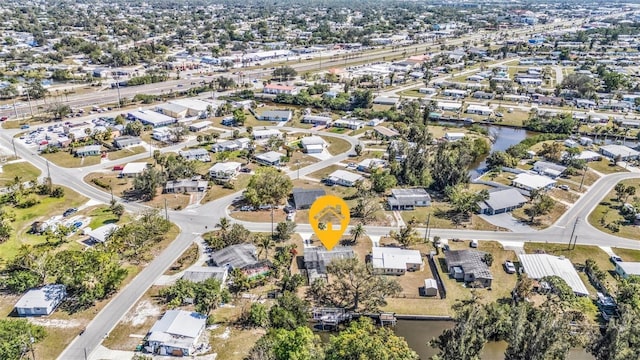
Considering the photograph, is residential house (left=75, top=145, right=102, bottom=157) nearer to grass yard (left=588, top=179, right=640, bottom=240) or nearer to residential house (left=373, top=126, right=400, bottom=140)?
residential house (left=373, top=126, right=400, bottom=140)

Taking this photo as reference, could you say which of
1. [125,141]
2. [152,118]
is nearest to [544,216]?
[125,141]

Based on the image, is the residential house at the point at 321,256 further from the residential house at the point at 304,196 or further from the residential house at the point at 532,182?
the residential house at the point at 532,182

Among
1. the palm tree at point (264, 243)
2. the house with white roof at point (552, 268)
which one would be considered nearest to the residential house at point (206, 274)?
the palm tree at point (264, 243)

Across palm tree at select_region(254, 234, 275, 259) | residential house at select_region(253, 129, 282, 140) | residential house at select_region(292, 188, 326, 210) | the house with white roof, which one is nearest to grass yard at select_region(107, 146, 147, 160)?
residential house at select_region(253, 129, 282, 140)

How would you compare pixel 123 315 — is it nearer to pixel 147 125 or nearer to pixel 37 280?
pixel 37 280

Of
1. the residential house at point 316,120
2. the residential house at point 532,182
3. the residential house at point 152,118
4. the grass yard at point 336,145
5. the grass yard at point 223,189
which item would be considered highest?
the residential house at point 152,118

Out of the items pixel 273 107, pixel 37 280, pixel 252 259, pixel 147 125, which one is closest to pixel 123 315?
Result: pixel 37 280
